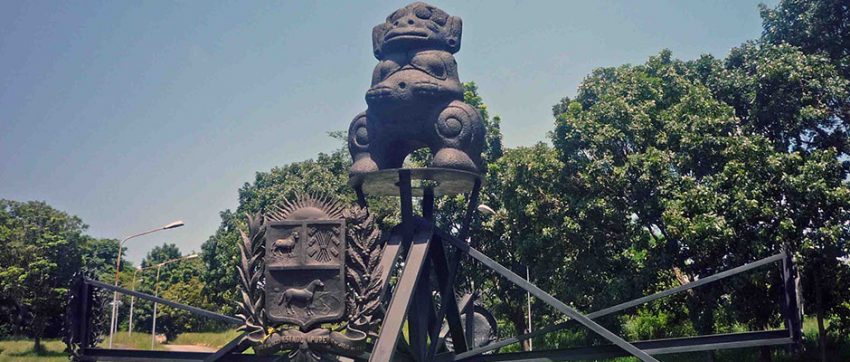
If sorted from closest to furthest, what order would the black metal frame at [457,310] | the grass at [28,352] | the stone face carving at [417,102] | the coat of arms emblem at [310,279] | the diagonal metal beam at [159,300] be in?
the coat of arms emblem at [310,279] → the black metal frame at [457,310] → the diagonal metal beam at [159,300] → the stone face carving at [417,102] → the grass at [28,352]

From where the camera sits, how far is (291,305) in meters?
8.13

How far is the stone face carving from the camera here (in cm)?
1016

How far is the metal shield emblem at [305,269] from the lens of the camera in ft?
26.6

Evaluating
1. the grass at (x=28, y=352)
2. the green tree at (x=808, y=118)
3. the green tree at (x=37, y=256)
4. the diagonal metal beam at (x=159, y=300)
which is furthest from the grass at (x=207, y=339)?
the green tree at (x=808, y=118)

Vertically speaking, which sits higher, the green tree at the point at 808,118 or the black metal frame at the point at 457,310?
the green tree at the point at 808,118

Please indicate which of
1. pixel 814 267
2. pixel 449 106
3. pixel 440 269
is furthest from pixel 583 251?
pixel 449 106

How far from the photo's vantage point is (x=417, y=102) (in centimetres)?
1017

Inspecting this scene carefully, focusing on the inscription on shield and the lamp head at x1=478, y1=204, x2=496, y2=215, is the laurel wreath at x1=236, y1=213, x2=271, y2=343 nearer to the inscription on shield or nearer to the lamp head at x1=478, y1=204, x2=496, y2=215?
the inscription on shield

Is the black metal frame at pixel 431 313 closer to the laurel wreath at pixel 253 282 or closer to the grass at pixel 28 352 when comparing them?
the laurel wreath at pixel 253 282

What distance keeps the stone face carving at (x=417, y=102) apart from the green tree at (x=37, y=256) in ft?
86.2

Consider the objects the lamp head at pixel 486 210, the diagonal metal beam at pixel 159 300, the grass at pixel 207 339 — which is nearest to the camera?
the diagonal metal beam at pixel 159 300

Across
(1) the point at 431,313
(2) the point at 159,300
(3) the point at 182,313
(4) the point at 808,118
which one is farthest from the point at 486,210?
(3) the point at 182,313

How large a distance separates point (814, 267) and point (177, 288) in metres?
42.1

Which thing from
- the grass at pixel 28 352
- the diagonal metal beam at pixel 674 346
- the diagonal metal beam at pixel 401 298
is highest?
the diagonal metal beam at pixel 401 298
